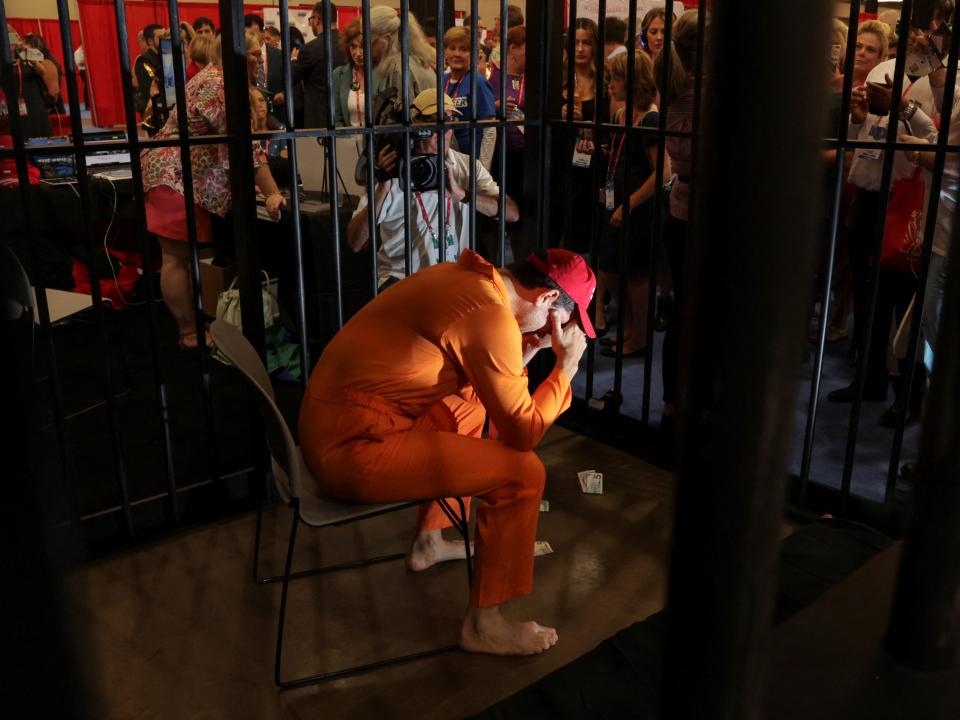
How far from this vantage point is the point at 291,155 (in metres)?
2.96

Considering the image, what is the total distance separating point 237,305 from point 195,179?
2.07 ft

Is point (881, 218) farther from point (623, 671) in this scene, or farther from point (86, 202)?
point (86, 202)

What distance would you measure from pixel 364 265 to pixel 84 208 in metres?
2.51

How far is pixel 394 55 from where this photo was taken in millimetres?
4004

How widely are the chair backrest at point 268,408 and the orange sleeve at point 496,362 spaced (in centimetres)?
47

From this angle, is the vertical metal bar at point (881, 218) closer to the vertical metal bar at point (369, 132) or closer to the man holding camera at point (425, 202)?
the man holding camera at point (425, 202)

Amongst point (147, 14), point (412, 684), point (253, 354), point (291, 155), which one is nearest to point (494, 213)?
point (291, 155)

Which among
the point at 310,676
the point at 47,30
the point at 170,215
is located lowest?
the point at 310,676

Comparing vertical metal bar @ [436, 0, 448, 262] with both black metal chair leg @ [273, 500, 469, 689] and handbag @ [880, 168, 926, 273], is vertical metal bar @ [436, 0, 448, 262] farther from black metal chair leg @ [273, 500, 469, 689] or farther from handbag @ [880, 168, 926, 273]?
handbag @ [880, 168, 926, 273]

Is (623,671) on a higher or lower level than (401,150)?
lower

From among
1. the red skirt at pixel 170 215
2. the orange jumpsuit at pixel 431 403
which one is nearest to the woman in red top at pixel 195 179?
the red skirt at pixel 170 215

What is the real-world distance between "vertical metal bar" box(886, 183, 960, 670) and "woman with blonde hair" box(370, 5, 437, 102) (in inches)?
146

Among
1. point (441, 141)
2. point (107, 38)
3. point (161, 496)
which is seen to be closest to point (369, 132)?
point (441, 141)

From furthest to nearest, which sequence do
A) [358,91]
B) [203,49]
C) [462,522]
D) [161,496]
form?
1. [358,91]
2. [203,49]
3. [161,496]
4. [462,522]
